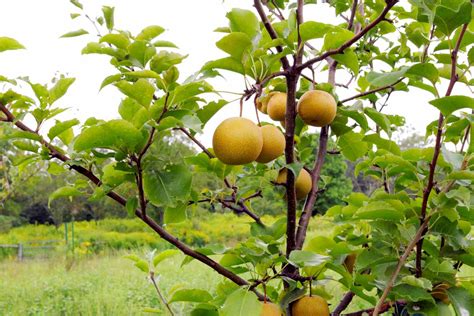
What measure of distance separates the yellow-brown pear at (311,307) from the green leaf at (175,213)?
0.93 feet

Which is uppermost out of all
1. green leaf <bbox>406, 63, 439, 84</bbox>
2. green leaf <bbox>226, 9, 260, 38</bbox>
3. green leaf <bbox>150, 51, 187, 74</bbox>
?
green leaf <bbox>226, 9, 260, 38</bbox>

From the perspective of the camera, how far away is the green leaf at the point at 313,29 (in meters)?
0.73

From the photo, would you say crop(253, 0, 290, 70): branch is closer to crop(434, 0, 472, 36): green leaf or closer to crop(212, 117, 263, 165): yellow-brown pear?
crop(212, 117, 263, 165): yellow-brown pear

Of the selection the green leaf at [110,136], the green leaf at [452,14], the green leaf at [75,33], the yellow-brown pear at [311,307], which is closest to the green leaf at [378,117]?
the green leaf at [452,14]

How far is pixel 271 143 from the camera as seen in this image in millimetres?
798

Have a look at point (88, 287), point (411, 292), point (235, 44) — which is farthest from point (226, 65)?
point (88, 287)

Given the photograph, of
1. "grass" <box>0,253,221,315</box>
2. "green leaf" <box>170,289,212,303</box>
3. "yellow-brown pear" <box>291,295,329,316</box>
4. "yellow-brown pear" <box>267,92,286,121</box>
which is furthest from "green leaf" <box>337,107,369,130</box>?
"grass" <box>0,253,221,315</box>

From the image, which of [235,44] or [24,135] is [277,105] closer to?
[235,44]

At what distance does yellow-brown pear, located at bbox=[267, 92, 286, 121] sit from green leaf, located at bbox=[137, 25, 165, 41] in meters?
0.25

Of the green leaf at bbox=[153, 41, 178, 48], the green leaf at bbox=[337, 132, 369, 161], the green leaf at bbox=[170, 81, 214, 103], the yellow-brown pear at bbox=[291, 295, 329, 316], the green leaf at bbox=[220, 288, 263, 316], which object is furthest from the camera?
the green leaf at bbox=[337, 132, 369, 161]

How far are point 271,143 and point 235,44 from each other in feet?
0.55

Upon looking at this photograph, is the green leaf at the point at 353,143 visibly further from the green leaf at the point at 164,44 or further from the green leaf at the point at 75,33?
the green leaf at the point at 75,33

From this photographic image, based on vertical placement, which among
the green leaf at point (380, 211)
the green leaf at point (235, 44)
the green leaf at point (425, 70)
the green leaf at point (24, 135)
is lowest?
the green leaf at point (380, 211)

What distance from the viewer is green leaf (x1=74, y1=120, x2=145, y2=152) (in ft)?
2.22
